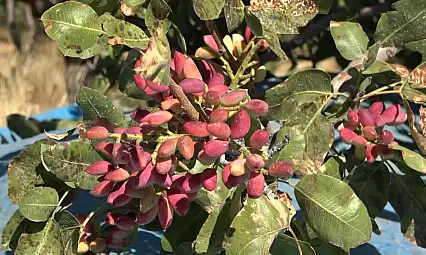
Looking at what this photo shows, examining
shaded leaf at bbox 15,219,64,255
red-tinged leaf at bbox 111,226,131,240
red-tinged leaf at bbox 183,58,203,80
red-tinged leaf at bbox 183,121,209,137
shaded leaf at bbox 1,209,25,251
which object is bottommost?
shaded leaf at bbox 1,209,25,251

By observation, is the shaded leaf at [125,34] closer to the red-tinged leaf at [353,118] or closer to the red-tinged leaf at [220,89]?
the red-tinged leaf at [220,89]

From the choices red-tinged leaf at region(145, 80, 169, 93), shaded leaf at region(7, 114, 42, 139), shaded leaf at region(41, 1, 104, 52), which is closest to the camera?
red-tinged leaf at region(145, 80, 169, 93)

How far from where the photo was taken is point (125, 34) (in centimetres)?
52

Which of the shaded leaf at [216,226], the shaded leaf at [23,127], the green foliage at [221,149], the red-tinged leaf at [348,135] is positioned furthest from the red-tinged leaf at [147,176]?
the shaded leaf at [23,127]

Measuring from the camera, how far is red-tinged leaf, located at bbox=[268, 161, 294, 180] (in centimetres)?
47

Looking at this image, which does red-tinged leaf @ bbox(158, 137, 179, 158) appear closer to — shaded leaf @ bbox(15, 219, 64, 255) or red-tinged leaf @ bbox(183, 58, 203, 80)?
red-tinged leaf @ bbox(183, 58, 203, 80)

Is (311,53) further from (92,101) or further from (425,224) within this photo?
(92,101)

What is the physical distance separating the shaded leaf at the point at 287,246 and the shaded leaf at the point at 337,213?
0.02m

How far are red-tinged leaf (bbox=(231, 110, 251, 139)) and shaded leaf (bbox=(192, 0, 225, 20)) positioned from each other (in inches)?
3.3

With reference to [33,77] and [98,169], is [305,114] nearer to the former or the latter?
[98,169]

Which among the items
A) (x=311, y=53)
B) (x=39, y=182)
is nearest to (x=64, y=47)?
(x=39, y=182)

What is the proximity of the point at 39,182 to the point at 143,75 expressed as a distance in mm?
241

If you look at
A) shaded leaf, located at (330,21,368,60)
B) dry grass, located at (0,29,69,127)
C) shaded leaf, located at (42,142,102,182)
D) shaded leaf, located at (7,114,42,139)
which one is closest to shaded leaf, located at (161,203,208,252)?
shaded leaf, located at (42,142,102,182)

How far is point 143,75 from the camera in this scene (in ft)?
1.36
